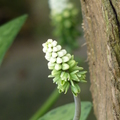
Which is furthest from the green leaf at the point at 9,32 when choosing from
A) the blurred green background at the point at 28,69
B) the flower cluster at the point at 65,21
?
the blurred green background at the point at 28,69

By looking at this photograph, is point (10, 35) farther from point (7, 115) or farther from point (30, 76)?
point (30, 76)

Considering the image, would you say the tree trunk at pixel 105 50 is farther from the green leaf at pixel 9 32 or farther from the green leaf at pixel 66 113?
the green leaf at pixel 9 32

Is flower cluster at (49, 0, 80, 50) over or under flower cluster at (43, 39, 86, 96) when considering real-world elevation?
over

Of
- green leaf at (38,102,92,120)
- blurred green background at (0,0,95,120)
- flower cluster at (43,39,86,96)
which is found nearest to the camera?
flower cluster at (43,39,86,96)

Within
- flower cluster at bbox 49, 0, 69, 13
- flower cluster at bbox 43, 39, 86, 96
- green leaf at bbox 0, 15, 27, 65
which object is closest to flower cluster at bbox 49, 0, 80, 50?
flower cluster at bbox 49, 0, 69, 13

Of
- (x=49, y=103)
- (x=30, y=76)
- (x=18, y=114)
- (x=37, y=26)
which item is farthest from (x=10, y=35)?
(x=37, y=26)

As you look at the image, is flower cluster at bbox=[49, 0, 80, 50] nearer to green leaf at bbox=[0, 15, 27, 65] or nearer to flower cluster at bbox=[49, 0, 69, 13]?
flower cluster at bbox=[49, 0, 69, 13]
